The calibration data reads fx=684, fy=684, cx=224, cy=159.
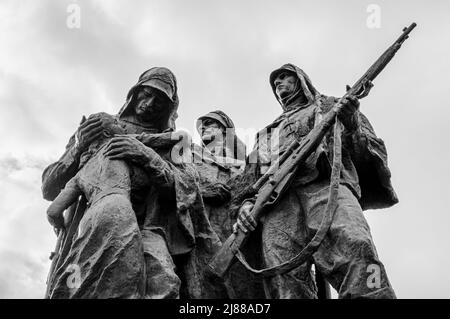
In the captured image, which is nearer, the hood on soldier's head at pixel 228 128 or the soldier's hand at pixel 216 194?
the soldier's hand at pixel 216 194

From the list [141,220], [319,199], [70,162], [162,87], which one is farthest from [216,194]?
[70,162]

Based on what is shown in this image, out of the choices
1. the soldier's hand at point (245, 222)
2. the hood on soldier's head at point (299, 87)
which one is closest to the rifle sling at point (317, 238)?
the soldier's hand at point (245, 222)

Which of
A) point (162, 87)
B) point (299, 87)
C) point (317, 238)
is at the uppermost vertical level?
point (299, 87)

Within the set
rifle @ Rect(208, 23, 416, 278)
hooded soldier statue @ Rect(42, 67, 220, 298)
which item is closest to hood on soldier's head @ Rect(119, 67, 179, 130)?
hooded soldier statue @ Rect(42, 67, 220, 298)

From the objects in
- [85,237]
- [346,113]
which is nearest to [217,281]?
[85,237]

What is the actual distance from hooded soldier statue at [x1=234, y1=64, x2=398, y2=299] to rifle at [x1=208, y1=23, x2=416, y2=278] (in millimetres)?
140

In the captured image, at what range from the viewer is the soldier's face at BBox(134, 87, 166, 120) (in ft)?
30.7

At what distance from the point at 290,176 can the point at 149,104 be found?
2312 mm

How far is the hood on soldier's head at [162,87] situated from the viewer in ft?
30.6

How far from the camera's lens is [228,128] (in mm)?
11484

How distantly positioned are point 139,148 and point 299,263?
8.04ft

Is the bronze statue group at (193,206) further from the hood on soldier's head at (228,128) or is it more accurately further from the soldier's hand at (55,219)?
the hood on soldier's head at (228,128)

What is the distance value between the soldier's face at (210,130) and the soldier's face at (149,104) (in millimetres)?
1938

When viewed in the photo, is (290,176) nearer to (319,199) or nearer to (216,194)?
(319,199)
